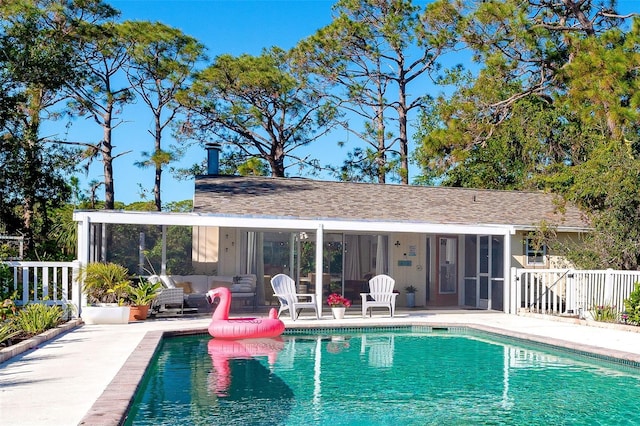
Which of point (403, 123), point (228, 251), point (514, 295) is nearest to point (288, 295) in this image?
point (228, 251)

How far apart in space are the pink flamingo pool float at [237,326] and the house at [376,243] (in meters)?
4.18

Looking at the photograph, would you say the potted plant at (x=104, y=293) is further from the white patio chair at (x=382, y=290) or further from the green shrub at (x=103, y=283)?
the white patio chair at (x=382, y=290)

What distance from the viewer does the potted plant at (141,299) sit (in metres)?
13.8

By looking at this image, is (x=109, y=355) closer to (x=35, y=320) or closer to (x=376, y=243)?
(x=35, y=320)

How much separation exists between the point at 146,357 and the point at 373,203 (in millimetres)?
10891

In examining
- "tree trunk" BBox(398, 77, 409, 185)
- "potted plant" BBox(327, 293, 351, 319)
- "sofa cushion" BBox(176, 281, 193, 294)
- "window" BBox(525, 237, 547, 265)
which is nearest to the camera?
"potted plant" BBox(327, 293, 351, 319)

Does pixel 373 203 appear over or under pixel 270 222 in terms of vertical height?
over

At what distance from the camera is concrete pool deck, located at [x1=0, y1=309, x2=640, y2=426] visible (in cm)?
600

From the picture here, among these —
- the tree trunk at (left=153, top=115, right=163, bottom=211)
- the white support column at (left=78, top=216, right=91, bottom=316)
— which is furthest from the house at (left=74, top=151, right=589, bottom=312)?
the tree trunk at (left=153, top=115, right=163, bottom=211)

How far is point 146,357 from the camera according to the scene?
29.0 feet

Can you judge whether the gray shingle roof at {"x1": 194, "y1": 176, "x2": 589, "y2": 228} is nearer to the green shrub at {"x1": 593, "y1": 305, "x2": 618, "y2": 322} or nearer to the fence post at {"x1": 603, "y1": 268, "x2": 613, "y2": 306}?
the fence post at {"x1": 603, "y1": 268, "x2": 613, "y2": 306}

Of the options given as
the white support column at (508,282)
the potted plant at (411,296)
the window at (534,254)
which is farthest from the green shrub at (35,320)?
the window at (534,254)

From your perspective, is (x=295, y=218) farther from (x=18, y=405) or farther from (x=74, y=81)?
(x=74, y=81)

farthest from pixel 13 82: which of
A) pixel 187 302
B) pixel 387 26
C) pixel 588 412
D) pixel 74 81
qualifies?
pixel 588 412
